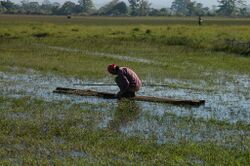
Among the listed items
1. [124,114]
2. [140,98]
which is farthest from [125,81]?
[124,114]

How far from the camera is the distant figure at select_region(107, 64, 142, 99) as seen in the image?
13.7m

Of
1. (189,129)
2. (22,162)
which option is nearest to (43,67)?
(189,129)

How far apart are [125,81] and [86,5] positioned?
536ft

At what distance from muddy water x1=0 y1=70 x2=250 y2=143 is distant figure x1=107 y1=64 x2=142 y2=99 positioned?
1.29 ft

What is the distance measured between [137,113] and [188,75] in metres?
7.62

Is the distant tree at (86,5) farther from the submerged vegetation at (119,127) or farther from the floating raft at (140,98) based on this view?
the floating raft at (140,98)

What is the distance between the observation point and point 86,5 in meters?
174

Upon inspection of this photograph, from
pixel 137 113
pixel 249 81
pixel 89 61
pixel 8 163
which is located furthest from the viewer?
pixel 89 61

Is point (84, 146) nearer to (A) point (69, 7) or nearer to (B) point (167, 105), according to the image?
(B) point (167, 105)

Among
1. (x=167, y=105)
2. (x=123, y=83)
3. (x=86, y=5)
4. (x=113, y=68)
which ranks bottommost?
(x=86, y=5)

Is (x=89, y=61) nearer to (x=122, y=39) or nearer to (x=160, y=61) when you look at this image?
(x=160, y=61)

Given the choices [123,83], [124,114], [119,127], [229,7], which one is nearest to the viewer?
[119,127]

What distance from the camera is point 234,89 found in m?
16.4

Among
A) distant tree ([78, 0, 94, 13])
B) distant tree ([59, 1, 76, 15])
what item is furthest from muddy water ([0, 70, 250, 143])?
distant tree ([78, 0, 94, 13])
